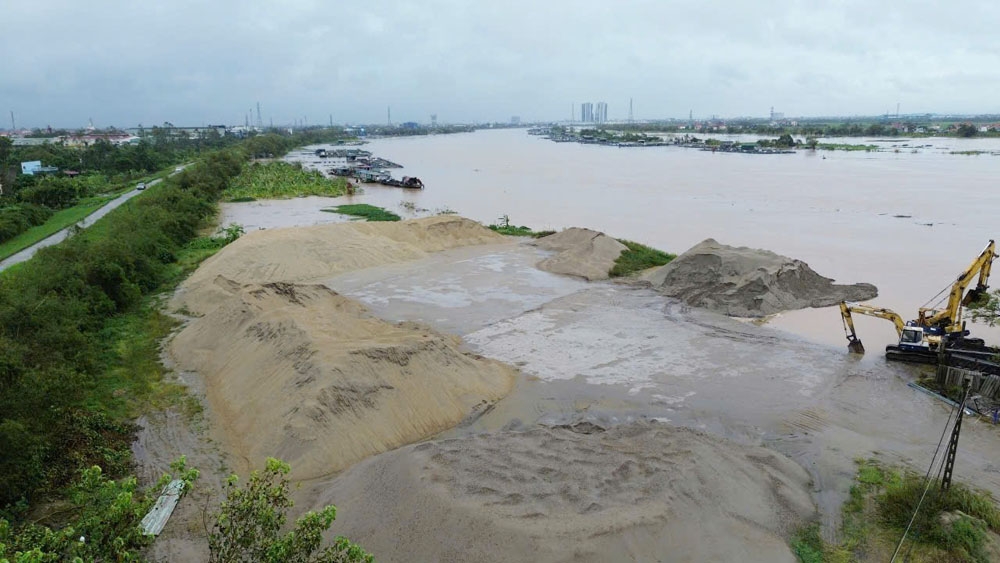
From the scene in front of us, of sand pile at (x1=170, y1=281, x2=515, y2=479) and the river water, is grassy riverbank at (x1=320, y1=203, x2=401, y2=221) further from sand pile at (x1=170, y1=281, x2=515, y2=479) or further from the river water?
sand pile at (x1=170, y1=281, x2=515, y2=479)

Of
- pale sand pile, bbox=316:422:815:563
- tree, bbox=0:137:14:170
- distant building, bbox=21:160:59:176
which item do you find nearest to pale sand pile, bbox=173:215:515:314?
pale sand pile, bbox=316:422:815:563

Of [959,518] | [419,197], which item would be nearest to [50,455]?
[959,518]

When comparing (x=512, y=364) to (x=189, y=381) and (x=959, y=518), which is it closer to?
(x=189, y=381)

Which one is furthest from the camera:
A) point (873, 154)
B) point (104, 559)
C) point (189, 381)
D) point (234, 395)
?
point (873, 154)

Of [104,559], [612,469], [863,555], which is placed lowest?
[863,555]

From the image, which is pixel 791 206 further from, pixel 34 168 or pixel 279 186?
pixel 34 168

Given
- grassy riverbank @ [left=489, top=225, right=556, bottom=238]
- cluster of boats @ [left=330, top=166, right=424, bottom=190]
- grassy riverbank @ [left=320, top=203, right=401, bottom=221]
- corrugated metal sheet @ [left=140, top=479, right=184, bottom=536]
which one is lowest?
corrugated metal sheet @ [left=140, top=479, right=184, bottom=536]
